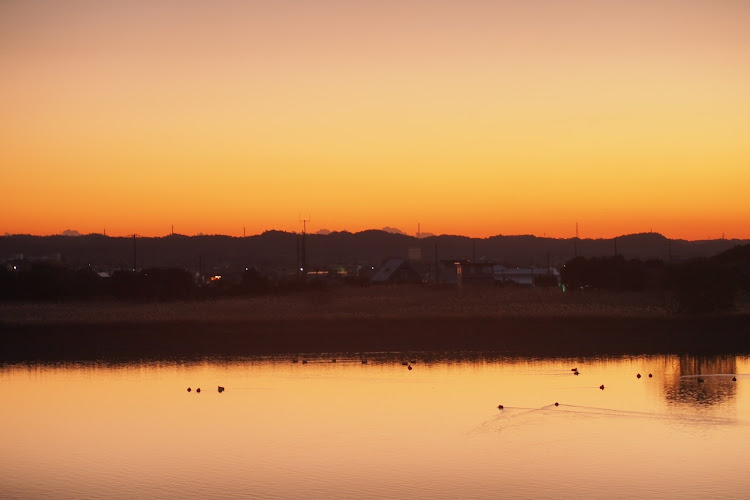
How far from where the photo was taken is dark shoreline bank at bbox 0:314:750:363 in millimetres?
45906

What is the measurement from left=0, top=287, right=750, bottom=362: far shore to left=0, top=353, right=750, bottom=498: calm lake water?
5.95 metres

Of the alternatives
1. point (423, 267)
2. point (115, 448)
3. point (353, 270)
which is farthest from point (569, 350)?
point (353, 270)

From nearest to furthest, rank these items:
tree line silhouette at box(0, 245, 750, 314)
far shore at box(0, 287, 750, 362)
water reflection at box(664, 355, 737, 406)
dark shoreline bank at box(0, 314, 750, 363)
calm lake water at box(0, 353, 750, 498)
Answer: calm lake water at box(0, 353, 750, 498) → water reflection at box(664, 355, 737, 406) → dark shoreline bank at box(0, 314, 750, 363) → far shore at box(0, 287, 750, 362) → tree line silhouette at box(0, 245, 750, 314)

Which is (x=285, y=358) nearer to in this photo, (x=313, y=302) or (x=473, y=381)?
(x=473, y=381)

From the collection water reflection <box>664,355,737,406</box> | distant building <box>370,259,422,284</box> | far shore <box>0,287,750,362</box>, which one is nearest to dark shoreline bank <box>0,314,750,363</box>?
far shore <box>0,287,750,362</box>

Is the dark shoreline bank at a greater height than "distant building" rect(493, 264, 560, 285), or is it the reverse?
"distant building" rect(493, 264, 560, 285)

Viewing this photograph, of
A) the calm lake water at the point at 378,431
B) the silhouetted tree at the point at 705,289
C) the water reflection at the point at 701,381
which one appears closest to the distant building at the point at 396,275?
the silhouetted tree at the point at 705,289

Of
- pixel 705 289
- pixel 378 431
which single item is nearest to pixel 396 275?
pixel 705 289

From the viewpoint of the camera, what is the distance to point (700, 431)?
83.3 feet

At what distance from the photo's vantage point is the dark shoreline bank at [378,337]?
4591 centimetres

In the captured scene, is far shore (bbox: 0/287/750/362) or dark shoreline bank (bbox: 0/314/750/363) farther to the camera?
far shore (bbox: 0/287/750/362)

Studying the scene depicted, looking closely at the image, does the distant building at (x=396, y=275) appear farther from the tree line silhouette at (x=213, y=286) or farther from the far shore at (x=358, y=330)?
the far shore at (x=358, y=330)

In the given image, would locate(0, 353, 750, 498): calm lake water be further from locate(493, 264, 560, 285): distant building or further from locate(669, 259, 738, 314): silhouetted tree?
locate(493, 264, 560, 285): distant building

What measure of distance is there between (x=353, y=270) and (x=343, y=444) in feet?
398
